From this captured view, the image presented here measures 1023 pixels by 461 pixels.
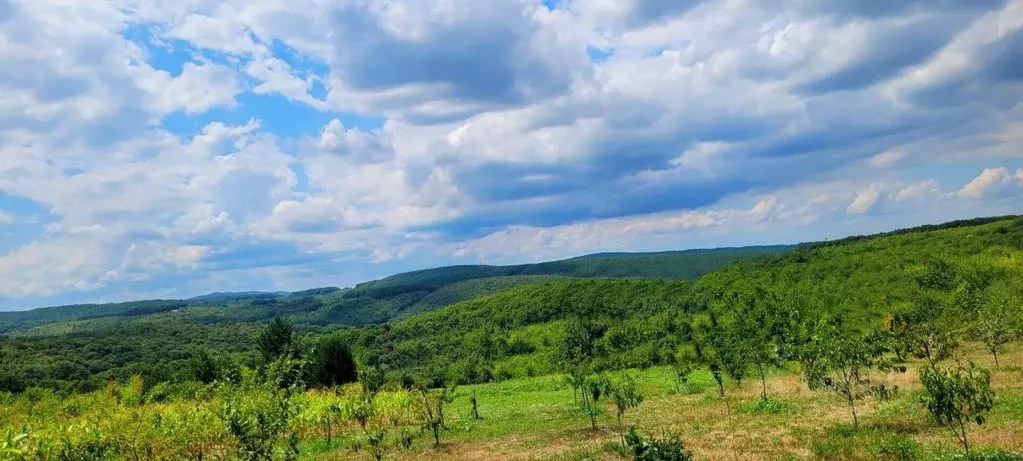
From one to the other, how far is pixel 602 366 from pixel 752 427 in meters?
53.0

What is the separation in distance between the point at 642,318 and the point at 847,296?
43173mm

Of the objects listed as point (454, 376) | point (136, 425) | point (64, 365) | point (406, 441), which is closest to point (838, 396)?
point (406, 441)

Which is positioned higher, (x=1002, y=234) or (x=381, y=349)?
(x=1002, y=234)

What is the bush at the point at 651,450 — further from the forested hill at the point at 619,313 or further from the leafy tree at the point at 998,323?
the forested hill at the point at 619,313

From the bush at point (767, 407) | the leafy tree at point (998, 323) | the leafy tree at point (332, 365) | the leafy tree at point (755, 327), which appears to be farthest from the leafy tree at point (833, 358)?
the leafy tree at point (332, 365)

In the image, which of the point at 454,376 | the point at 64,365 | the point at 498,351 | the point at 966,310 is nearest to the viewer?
the point at 966,310

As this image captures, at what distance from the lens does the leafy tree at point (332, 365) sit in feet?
268

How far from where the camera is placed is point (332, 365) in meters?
83.9

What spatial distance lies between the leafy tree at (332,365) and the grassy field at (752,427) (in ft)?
124

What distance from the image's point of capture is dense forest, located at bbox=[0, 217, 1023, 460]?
19.5 meters

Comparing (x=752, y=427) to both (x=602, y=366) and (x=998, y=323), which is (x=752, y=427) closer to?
(x=998, y=323)

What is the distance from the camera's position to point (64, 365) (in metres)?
112

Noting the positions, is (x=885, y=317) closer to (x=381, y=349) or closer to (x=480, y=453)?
(x=480, y=453)

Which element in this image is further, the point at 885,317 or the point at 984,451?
the point at 885,317
